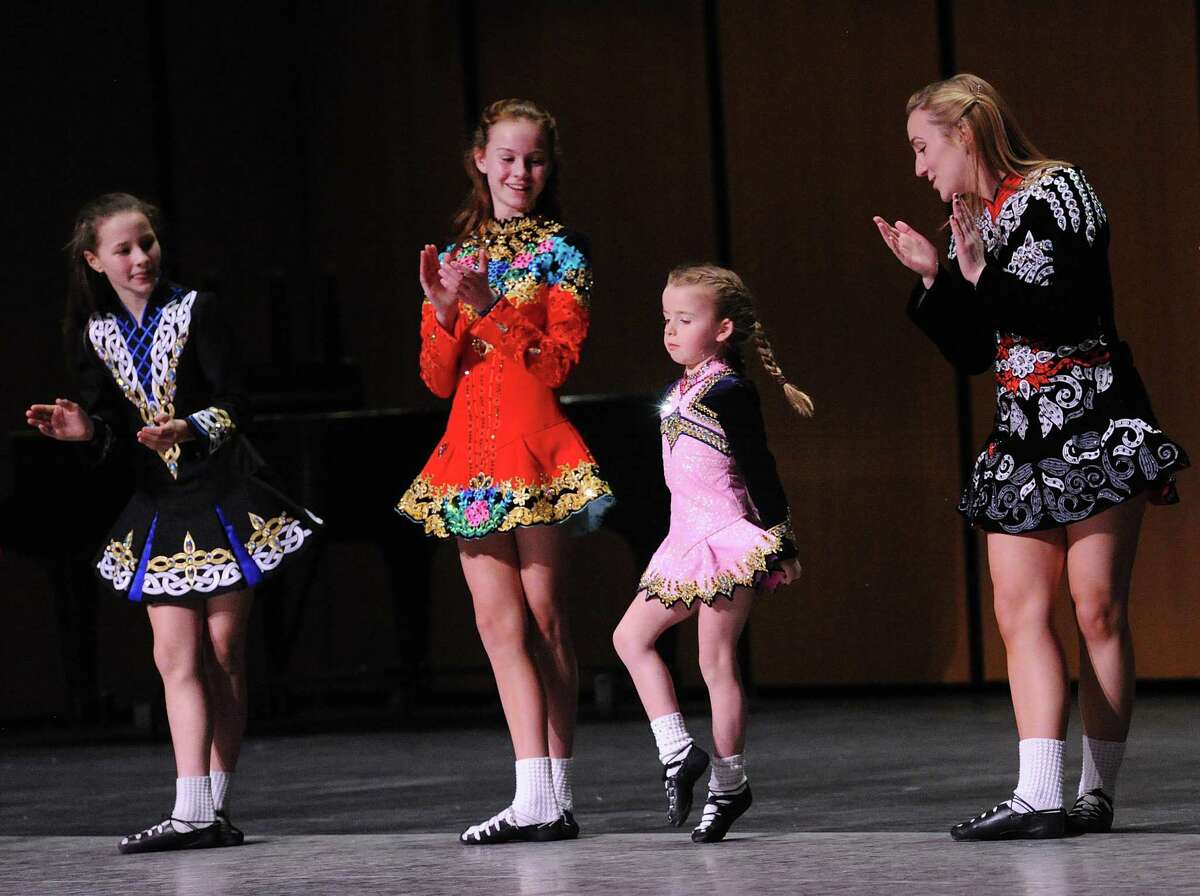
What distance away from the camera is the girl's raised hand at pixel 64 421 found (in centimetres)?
402

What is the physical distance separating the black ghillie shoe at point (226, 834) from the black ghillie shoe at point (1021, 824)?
1480 mm

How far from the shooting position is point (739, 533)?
3871 millimetres

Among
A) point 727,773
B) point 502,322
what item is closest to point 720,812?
point 727,773

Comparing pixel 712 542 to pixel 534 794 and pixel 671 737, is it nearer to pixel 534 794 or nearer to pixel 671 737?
pixel 671 737

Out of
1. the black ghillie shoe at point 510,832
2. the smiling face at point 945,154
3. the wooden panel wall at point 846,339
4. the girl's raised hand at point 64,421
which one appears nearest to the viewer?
the smiling face at point 945,154

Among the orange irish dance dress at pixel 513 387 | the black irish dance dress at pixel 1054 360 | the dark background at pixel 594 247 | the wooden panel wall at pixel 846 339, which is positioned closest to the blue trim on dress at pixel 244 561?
the orange irish dance dress at pixel 513 387

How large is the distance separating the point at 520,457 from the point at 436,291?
0.35 meters

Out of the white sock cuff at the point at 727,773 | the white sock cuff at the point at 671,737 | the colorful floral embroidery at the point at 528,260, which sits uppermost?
the colorful floral embroidery at the point at 528,260

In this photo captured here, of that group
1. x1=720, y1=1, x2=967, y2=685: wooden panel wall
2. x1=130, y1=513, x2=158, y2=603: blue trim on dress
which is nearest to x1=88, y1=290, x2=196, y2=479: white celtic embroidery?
x1=130, y1=513, x2=158, y2=603: blue trim on dress

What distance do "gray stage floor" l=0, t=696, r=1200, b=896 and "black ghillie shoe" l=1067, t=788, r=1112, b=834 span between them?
6 centimetres

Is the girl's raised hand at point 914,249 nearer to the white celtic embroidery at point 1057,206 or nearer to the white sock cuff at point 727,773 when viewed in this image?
the white celtic embroidery at point 1057,206

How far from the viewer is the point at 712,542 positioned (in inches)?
153

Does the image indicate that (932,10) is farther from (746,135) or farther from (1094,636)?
(1094,636)

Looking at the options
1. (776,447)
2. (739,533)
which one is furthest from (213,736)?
(776,447)
